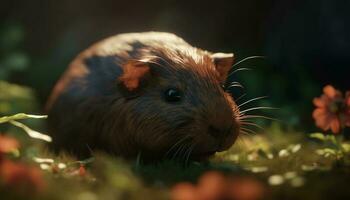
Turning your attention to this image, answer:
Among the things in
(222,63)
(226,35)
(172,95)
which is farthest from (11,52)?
(172,95)

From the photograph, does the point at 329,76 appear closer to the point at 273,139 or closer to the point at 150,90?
the point at 273,139

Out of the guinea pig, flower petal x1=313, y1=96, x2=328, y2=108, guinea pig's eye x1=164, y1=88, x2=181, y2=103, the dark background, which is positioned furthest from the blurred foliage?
flower petal x1=313, y1=96, x2=328, y2=108

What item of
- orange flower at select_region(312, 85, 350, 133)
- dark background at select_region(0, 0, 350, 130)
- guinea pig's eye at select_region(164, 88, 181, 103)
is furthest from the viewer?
dark background at select_region(0, 0, 350, 130)

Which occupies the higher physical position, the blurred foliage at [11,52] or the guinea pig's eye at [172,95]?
the guinea pig's eye at [172,95]

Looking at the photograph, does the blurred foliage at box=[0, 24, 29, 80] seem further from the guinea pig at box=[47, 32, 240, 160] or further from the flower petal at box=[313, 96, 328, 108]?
the flower petal at box=[313, 96, 328, 108]

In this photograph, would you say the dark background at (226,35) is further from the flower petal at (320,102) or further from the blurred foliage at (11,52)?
the flower petal at (320,102)

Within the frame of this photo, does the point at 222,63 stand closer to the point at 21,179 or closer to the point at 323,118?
the point at 323,118

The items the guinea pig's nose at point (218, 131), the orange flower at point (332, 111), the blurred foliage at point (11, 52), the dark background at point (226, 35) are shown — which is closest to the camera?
the guinea pig's nose at point (218, 131)

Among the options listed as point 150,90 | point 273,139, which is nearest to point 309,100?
point 273,139

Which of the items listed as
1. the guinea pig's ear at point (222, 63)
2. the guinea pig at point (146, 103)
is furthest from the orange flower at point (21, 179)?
the guinea pig's ear at point (222, 63)
